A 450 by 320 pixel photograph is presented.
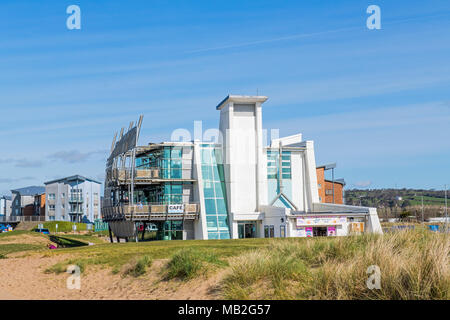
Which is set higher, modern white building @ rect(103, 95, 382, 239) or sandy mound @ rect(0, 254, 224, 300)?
modern white building @ rect(103, 95, 382, 239)

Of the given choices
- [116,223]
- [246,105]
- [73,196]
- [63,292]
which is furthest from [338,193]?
[63,292]

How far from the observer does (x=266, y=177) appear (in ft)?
A: 163

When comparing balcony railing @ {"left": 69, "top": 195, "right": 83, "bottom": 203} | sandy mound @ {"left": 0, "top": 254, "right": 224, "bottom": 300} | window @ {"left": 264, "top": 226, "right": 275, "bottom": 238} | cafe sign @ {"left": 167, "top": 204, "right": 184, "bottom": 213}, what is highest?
balcony railing @ {"left": 69, "top": 195, "right": 83, "bottom": 203}

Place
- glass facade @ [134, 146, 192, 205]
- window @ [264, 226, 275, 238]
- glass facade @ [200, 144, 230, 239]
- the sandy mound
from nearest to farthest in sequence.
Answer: the sandy mound
window @ [264, 226, 275, 238]
glass facade @ [200, 144, 230, 239]
glass facade @ [134, 146, 192, 205]

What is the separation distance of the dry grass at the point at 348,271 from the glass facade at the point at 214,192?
31.0m

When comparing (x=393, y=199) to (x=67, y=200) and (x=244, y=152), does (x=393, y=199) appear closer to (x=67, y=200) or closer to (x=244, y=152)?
(x=67, y=200)

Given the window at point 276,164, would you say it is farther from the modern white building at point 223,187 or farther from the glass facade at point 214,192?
the glass facade at point 214,192

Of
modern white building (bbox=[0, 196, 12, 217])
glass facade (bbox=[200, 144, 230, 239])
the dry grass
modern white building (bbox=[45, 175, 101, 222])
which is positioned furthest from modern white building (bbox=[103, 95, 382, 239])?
modern white building (bbox=[0, 196, 12, 217])

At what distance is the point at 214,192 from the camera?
47.7m

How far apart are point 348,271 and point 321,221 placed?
109ft

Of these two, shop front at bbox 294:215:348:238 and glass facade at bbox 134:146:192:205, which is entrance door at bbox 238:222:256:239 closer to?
shop front at bbox 294:215:348:238

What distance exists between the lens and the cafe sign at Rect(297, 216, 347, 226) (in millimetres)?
44219

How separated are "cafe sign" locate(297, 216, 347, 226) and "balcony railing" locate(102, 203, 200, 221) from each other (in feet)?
30.5

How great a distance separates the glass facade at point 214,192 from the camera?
1839 inches
